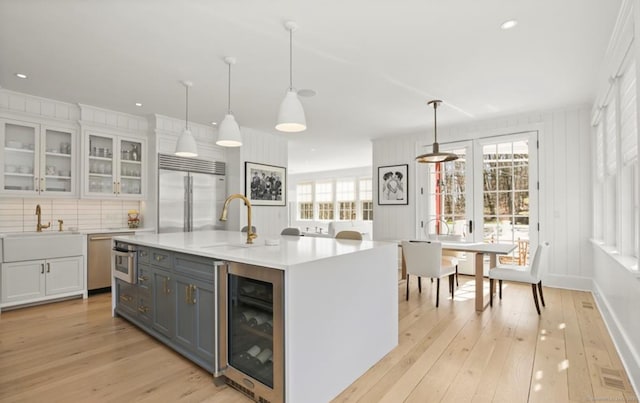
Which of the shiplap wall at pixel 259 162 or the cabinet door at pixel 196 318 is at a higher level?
the shiplap wall at pixel 259 162

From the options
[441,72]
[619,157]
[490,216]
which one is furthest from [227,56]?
[490,216]

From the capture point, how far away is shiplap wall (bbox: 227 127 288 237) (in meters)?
5.61

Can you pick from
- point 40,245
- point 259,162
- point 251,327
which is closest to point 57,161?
point 40,245

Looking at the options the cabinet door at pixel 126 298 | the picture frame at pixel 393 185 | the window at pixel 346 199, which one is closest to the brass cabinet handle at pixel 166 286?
the cabinet door at pixel 126 298

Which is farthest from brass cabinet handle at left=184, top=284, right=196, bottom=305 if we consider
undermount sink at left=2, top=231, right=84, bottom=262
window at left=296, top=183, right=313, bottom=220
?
window at left=296, top=183, right=313, bottom=220

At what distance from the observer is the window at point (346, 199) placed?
1068 cm

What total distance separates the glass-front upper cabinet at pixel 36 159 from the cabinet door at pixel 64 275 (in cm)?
91

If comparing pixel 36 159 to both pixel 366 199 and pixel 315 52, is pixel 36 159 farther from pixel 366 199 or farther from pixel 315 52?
pixel 366 199

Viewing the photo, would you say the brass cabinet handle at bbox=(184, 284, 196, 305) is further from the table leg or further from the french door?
the french door

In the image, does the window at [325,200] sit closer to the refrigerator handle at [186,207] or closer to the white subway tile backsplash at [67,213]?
the refrigerator handle at [186,207]

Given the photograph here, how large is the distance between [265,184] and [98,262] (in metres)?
2.81

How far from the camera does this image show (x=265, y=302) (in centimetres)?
186

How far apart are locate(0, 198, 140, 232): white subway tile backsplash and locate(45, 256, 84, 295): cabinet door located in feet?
2.19

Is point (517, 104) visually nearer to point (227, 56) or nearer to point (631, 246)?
point (631, 246)
